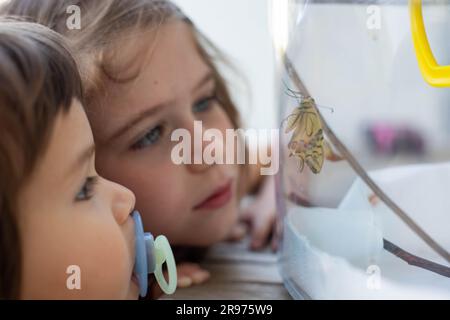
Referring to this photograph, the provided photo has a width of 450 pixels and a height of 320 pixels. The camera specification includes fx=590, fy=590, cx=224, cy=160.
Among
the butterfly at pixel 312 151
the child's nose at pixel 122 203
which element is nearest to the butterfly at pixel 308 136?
the butterfly at pixel 312 151

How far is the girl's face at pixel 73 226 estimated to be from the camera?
273mm

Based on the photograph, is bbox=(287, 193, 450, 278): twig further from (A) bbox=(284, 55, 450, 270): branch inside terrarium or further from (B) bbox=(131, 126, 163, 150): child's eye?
(B) bbox=(131, 126, 163, 150): child's eye

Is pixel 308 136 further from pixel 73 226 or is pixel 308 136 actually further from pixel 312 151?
pixel 73 226

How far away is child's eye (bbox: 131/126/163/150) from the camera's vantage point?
0.36 m

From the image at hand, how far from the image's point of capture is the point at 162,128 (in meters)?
0.37

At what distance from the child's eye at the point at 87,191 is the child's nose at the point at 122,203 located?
0.02 meters

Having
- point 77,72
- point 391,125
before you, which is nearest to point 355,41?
point 391,125

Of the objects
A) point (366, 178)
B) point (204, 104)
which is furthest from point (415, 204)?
point (204, 104)

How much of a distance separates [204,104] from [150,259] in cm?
→ 12

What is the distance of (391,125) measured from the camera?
0.42m

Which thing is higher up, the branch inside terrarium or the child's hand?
the branch inside terrarium

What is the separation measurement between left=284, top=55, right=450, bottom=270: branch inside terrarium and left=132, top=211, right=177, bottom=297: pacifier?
0.12 m

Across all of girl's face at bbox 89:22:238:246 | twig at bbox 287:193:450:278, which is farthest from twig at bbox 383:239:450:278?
girl's face at bbox 89:22:238:246

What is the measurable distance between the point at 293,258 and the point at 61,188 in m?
0.17
